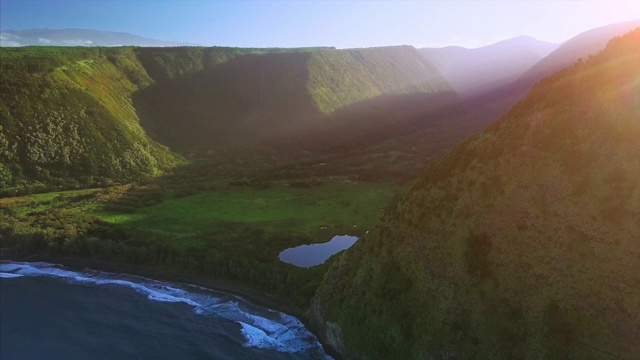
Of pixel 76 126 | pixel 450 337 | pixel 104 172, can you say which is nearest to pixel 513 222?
pixel 450 337

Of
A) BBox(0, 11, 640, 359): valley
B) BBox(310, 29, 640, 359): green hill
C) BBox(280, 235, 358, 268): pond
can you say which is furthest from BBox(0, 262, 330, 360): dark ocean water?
BBox(280, 235, 358, 268): pond

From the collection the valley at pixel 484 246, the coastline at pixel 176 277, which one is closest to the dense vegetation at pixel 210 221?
the valley at pixel 484 246

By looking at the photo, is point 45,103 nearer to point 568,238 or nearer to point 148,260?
point 148,260

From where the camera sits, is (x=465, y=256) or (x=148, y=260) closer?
(x=465, y=256)

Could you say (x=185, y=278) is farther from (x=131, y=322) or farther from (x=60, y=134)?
(x=60, y=134)

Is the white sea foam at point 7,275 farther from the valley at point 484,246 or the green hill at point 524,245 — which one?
the green hill at point 524,245

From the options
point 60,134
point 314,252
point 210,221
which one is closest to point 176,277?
point 210,221
